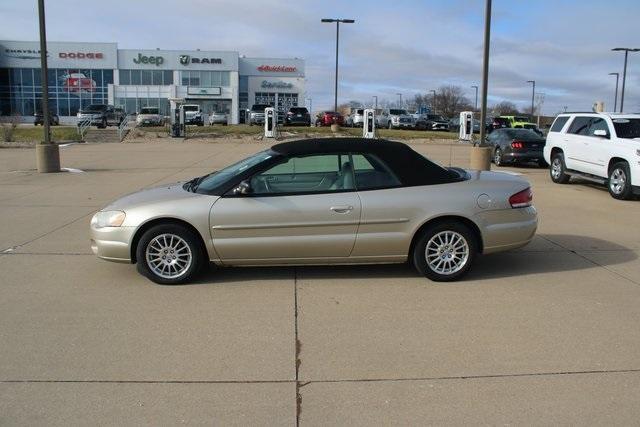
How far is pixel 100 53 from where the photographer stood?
245 ft

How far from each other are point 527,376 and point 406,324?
3.76 ft

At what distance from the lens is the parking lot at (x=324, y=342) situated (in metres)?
3.51

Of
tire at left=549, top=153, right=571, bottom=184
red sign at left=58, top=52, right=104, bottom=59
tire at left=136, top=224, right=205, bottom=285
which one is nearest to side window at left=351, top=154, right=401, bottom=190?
tire at left=136, top=224, right=205, bottom=285

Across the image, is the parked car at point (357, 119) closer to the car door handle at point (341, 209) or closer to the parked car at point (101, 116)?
the parked car at point (101, 116)

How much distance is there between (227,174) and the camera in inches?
246

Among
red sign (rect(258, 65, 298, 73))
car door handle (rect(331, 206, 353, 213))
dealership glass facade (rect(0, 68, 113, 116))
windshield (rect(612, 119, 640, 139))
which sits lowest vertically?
car door handle (rect(331, 206, 353, 213))

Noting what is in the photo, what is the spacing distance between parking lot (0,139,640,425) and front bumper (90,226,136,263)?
0.31 m

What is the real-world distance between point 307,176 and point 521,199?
2.23 metres

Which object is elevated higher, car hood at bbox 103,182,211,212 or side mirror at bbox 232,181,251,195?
side mirror at bbox 232,181,251,195

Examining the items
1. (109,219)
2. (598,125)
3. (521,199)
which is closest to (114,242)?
(109,219)

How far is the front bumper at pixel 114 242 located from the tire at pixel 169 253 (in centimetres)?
12

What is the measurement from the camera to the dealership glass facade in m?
74.6

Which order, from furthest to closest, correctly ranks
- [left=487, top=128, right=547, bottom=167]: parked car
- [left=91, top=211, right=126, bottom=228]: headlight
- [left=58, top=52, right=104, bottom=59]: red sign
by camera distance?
1. [left=58, top=52, right=104, bottom=59]: red sign
2. [left=487, top=128, right=547, bottom=167]: parked car
3. [left=91, top=211, right=126, bottom=228]: headlight

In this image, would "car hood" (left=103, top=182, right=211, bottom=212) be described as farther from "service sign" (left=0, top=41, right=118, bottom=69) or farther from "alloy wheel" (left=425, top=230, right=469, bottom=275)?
"service sign" (left=0, top=41, right=118, bottom=69)
